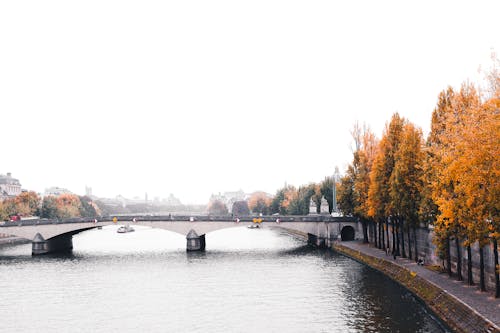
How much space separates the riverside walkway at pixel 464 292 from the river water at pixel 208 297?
101 inches

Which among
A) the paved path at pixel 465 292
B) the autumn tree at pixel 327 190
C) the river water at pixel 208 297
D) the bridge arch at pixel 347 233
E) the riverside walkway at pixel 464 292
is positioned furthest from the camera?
the autumn tree at pixel 327 190

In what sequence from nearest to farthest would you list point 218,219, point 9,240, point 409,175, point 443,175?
point 443,175, point 409,175, point 218,219, point 9,240

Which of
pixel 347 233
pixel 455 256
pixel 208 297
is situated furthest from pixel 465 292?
pixel 347 233

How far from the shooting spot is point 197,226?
3880 inches

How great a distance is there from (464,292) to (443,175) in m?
9.28

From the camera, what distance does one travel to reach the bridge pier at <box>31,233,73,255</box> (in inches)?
3809

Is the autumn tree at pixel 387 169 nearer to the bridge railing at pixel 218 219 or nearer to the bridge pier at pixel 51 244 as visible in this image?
the bridge railing at pixel 218 219

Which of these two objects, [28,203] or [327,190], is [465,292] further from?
[28,203]

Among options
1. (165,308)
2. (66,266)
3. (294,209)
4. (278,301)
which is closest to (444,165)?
(278,301)

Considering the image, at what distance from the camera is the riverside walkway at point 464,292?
109 feet

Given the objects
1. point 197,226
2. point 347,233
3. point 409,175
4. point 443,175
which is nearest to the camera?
point 443,175

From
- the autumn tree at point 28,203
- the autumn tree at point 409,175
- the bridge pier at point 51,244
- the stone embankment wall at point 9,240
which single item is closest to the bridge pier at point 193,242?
the bridge pier at point 51,244

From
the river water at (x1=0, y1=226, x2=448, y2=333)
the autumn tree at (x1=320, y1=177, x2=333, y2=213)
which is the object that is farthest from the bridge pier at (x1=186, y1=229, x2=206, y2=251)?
the autumn tree at (x1=320, y1=177, x2=333, y2=213)

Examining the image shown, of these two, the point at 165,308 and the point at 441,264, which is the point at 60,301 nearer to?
the point at 165,308
